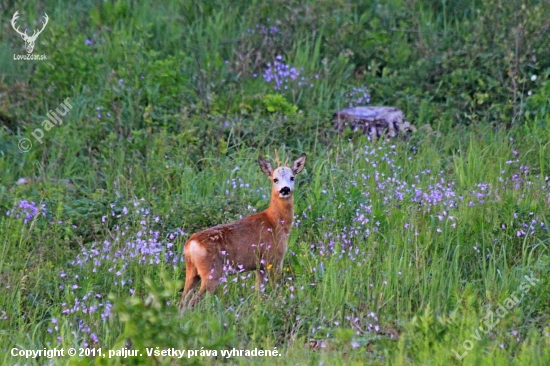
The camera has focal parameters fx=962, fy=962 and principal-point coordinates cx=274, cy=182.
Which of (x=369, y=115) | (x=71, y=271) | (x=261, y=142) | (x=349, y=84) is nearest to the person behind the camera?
(x=71, y=271)

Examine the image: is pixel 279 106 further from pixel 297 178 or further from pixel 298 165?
pixel 298 165

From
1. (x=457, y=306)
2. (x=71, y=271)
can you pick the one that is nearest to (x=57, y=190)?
(x=71, y=271)

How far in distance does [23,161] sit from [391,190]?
12.6ft

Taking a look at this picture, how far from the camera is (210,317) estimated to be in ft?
20.3

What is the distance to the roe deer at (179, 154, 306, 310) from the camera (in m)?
6.97

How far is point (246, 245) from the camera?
7.29 m

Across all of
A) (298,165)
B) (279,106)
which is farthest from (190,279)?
(279,106)

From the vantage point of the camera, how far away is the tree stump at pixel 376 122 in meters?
10.1

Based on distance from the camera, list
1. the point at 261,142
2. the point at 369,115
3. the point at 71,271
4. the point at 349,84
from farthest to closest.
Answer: the point at 349,84, the point at 369,115, the point at 261,142, the point at 71,271

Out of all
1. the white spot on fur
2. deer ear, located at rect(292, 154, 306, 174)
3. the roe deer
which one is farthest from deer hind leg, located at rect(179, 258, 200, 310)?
deer ear, located at rect(292, 154, 306, 174)

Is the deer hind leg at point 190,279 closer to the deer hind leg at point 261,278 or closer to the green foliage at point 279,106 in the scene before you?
the deer hind leg at point 261,278

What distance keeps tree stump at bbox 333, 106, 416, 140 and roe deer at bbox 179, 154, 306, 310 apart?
238cm

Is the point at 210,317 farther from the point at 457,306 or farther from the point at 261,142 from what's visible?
the point at 261,142

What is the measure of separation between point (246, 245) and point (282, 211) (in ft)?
1.80
